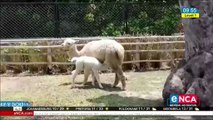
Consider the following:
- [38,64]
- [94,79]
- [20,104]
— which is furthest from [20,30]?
[20,104]

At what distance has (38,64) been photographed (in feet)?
33.2

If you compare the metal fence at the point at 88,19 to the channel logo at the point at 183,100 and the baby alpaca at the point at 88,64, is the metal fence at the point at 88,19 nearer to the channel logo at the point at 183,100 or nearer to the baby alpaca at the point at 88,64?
the baby alpaca at the point at 88,64

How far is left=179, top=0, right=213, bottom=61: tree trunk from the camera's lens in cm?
670

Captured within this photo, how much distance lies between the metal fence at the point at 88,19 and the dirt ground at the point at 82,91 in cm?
396

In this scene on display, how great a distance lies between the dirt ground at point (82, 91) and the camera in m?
7.37

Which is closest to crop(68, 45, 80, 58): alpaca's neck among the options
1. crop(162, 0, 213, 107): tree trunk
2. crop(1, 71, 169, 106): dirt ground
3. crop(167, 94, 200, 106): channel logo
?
crop(1, 71, 169, 106): dirt ground

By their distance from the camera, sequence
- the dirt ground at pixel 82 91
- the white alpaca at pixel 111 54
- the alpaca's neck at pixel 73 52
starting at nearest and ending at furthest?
1. the dirt ground at pixel 82 91
2. the white alpaca at pixel 111 54
3. the alpaca's neck at pixel 73 52

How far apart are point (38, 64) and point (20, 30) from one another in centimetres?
462

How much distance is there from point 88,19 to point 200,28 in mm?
7609

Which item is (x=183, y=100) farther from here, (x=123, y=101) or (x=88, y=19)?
(x=88, y=19)

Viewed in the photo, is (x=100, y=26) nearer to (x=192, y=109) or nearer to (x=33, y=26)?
(x=33, y=26)

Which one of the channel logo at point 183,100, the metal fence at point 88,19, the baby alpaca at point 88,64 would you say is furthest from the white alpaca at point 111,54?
the metal fence at point 88,19

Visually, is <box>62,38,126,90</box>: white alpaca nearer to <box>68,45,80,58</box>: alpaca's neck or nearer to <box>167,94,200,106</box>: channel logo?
<box>68,45,80,58</box>: alpaca's neck

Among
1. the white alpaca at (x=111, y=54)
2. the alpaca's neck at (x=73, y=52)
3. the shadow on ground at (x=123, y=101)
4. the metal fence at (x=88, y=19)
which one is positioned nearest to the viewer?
the shadow on ground at (x=123, y=101)
